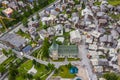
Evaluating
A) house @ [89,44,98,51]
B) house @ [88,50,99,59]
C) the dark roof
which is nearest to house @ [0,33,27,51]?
the dark roof

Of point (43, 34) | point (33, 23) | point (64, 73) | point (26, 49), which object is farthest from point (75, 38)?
point (33, 23)

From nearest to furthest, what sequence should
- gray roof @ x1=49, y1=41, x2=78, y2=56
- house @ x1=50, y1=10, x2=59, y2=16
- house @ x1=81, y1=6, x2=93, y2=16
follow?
gray roof @ x1=49, y1=41, x2=78, y2=56 < house @ x1=81, y1=6, x2=93, y2=16 < house @ x1=50, y1=10, x2=59, y2=16

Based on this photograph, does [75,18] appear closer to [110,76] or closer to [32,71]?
[32,71]

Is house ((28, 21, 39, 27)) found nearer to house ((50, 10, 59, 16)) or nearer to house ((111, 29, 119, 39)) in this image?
house ((50, 10, 59, 16))

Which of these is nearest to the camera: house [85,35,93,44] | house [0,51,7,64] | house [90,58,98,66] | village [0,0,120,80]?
village [0,0,120,80]

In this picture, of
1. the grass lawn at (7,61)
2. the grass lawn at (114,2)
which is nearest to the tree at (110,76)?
the grass lawn at (7,61)

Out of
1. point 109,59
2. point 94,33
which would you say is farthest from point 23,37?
point 109,59
